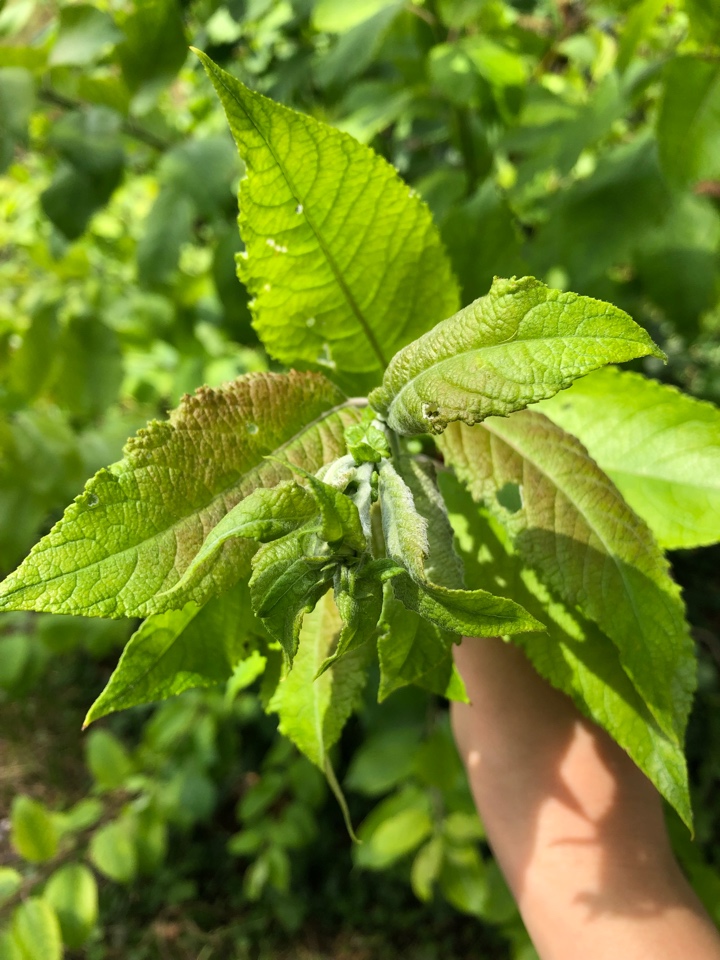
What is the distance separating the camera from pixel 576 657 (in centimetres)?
105

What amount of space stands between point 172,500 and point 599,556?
578 mm

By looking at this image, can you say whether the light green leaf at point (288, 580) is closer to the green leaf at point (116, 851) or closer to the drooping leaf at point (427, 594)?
the drooping leaf at point (427, 594)

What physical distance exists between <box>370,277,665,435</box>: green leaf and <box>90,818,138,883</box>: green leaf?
7.16ft

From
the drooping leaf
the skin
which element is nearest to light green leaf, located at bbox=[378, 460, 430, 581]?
the drooping leaf

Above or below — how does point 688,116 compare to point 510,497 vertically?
above

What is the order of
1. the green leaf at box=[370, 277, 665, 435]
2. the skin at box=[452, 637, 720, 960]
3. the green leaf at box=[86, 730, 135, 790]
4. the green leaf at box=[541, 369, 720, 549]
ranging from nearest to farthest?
the green leaf at box=[370, 277, 665, 435], the green leaf at box=[541, 369, 720, 549], the skin at box=[452, 637, 720, 960], the green leaf at box=[86, 730, 135, 790]

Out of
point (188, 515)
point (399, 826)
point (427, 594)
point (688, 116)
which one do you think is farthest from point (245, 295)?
point (399, 826)

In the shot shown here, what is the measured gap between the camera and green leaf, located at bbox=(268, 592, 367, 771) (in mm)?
1012

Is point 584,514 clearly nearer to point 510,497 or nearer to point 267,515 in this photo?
point 510,497

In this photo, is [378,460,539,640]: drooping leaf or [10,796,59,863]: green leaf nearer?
[378,460,539,640]: drooping leaf

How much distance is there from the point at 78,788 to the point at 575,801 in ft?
11.0

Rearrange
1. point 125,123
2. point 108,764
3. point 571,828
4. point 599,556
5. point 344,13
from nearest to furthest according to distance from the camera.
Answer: point 599,556
point 571,828
point 344,13
point 125,123
point 108,764

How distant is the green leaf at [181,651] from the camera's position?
3.00ft

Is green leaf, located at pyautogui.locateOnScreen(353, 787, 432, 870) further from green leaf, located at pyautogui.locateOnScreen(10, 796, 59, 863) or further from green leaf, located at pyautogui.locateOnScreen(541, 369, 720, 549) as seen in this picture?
green leaf, located at pyautogui.locateOnScreen(541, 369, 720, 549)
